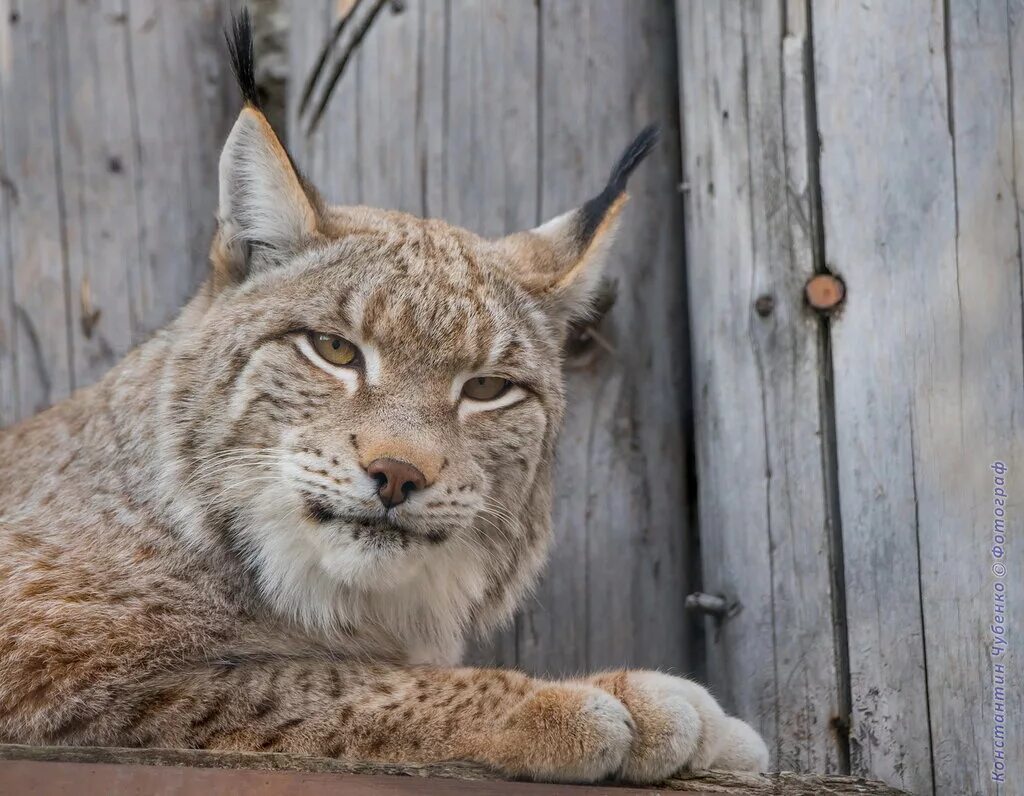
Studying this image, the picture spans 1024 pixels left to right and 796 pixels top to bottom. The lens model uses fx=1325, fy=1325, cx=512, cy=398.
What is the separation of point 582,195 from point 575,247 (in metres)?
0.51

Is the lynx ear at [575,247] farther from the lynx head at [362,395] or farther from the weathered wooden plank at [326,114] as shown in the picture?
the weathered wooden plank at [326,114]

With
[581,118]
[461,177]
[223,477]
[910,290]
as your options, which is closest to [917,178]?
[910,290]

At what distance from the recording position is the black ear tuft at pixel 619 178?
383 cm

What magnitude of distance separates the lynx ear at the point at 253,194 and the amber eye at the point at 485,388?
607 millimetres

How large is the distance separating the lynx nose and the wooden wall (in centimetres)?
126

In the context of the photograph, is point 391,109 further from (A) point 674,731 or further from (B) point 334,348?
(A) point 674,731

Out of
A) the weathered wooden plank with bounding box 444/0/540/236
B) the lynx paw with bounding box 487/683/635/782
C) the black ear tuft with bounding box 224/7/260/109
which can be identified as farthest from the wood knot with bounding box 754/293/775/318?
the black ear tuft with bounding box 224/7/260/109

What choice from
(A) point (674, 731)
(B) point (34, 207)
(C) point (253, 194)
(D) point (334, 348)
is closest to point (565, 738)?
(A) point (674, 731)

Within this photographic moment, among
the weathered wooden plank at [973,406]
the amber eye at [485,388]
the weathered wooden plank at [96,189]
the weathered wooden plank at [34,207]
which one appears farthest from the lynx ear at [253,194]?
the weathered wooden plank at [973,406]

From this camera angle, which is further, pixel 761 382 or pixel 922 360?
pixel 761 382

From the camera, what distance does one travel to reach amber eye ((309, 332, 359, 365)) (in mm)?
3473

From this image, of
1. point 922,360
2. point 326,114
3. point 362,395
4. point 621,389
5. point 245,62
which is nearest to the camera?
point 362,395

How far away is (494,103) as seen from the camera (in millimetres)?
4426

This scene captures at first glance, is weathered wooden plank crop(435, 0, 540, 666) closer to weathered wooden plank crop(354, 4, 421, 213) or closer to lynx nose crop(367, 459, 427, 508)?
weathered wooden plank crop(354, 4, 421, 213)
